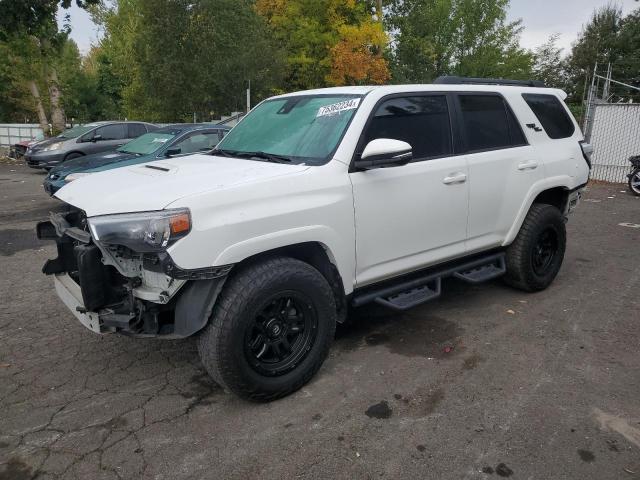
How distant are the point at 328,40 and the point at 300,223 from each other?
25858mm

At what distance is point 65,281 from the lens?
3.44 meters

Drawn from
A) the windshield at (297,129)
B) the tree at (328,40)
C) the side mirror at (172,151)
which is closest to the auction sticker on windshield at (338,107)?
the windshield at (297,129)

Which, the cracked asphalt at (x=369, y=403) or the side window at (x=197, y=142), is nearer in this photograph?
the cracked asphalt at (x=369, y=403)

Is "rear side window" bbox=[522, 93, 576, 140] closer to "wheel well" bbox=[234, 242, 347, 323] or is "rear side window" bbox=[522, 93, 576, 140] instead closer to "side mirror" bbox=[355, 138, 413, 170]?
"side mirror" bbox=[355, 138, 413, 170]

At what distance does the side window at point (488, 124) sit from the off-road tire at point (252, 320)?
1949mm

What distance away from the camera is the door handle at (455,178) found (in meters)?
3.95

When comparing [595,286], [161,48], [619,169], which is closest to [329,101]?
[595,286]

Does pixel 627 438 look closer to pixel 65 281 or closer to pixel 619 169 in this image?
pixel 65 281

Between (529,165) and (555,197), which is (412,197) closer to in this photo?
(529,165)

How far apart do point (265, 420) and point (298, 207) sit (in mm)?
1280

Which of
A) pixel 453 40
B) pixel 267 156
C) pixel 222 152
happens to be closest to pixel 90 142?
pixel 222 152

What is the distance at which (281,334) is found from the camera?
3.19m

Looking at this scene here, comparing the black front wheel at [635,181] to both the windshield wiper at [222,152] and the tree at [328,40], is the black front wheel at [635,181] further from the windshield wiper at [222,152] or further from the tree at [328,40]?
the tree at [328,40]

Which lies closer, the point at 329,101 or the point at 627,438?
the point at 627,438
